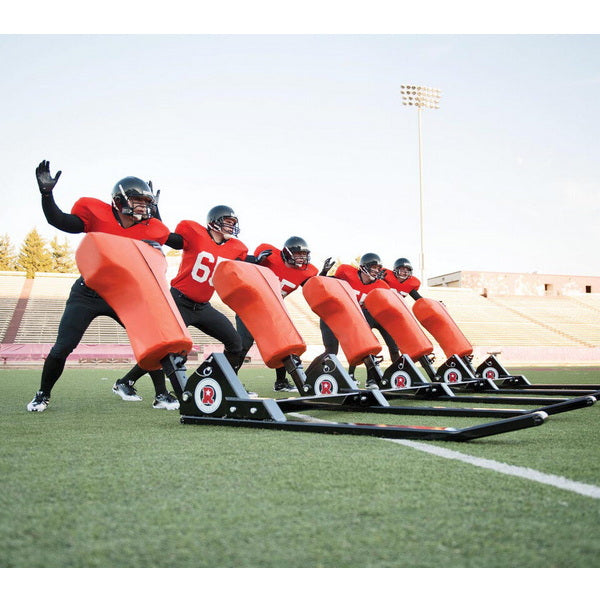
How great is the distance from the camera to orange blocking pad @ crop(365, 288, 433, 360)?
6203 mm

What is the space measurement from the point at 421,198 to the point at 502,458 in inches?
1285

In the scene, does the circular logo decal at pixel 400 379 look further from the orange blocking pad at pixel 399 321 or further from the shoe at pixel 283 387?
the shoe at pixel 283 387

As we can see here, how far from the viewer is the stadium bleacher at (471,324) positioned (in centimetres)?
2197

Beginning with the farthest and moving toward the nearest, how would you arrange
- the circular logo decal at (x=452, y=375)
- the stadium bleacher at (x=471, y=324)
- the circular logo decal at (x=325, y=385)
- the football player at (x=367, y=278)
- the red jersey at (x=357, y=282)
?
the stadium bleacher at (x=471, y=324)
the red jersey at (x=357, y=282)
the football player at (x=367, y=278)
the circular logo decal at (x=452, y=375)
the circular logo decal at (x=325, y=385)

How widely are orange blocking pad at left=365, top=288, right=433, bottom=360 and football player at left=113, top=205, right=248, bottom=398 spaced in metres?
1.59

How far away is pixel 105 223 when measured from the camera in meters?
4.37

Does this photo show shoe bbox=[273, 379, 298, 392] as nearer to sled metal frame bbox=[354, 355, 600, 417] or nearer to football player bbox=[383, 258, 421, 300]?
sled metal frame bbox=[354, 355, 600, 417]

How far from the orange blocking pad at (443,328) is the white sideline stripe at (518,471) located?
4380 millimetres

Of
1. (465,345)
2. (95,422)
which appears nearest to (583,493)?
(95,422)

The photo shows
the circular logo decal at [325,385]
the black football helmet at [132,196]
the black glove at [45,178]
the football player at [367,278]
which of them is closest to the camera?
the black glove at [45,178]

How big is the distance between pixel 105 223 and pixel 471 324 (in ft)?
90.2

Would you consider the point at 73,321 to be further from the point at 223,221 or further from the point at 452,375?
the point at 452,375

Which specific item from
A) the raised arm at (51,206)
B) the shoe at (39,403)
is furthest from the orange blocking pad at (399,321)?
the shoe at (39,403)
